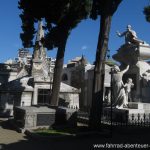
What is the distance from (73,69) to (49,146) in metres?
29.9

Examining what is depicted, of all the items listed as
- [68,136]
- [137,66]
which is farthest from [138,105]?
[68,136]

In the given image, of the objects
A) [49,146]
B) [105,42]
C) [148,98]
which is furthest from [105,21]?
[49,146]

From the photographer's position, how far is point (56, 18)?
58.7 ft

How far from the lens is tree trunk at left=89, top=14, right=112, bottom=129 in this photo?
514 inches

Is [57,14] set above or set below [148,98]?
above

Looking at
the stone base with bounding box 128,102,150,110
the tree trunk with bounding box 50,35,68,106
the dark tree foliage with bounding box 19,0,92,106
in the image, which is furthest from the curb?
the dark tree foliage with bounding box 19,0,92,106

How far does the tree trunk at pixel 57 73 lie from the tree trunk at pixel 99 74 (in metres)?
4.30

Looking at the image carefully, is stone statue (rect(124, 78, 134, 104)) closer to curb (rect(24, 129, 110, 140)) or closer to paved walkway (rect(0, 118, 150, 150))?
paved walkway (rect(0, 118, 150, 150))

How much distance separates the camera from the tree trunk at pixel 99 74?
13.1m

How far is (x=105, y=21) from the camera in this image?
541 inches

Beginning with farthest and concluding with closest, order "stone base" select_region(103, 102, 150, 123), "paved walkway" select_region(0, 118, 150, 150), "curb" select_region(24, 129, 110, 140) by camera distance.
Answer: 1. "stone base" select_region(103, 102, 150, 123)
2. "curb" select_region(24, 129, 110, 140)
3. "paved walkway" select_region(0, 118, 150, 150)

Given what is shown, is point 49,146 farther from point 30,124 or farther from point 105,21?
point 105,21

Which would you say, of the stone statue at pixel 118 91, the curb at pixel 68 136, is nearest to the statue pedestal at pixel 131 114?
the stone statue at pixel 118 91

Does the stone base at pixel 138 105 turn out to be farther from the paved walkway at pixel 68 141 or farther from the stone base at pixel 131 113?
the paved walkway at pixel 68 141
